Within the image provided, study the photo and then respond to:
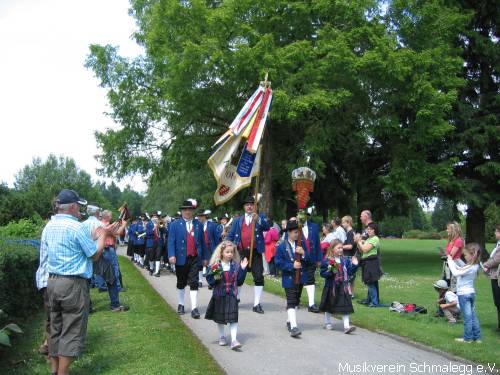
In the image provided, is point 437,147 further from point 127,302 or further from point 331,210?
point 127,302

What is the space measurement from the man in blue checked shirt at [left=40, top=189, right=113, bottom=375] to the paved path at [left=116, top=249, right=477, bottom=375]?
1.90 m

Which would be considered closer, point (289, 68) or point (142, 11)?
point (289, 68)

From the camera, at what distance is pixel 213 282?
7746mm

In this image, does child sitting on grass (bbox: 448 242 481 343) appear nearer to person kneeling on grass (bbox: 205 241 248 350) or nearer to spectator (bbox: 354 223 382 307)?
spectator (bbox: 354 223 382 307)

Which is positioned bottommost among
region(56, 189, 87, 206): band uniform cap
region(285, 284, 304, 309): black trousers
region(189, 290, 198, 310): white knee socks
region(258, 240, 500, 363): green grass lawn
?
region(258, 240, 500, 363): green grass lawn

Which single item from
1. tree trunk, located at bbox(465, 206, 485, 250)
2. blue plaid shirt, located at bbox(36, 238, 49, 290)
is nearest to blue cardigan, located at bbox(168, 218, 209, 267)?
blue plaid shirt, located at bbox(36, 238, 49, 290)

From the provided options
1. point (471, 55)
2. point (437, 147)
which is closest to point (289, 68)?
point (437, 147)

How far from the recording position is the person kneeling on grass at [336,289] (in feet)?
27.9

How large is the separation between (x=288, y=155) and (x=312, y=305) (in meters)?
14.3

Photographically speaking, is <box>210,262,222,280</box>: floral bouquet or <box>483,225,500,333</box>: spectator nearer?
<box>210,262,222,280</box>: floral bouquet

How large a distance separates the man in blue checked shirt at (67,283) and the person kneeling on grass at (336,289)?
4191 millimetres

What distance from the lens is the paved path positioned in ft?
21.3

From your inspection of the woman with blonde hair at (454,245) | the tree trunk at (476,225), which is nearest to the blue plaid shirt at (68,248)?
the woman with blonde hair at (454,245)

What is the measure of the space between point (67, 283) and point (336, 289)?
4.54 m
